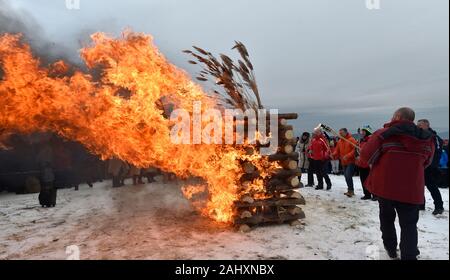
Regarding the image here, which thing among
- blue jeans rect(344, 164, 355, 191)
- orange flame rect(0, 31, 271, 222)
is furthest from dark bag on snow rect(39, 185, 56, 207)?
blue jeans rect(344, 164, 355, 191)

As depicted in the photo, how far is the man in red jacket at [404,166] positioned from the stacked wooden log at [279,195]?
2.16 m

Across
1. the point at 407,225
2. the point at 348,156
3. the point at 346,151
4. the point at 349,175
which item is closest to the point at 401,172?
the point at 407,225

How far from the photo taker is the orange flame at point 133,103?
21.5 ft

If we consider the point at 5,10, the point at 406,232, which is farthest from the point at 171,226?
the point at 5,10

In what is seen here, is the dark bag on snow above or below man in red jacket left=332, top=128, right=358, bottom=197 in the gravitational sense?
below

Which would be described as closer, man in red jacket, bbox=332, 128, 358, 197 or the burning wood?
the burning wood

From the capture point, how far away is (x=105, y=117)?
22.9ft

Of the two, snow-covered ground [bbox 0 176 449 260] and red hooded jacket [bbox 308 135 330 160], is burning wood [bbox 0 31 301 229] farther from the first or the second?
red hooded jacket [bbox 308 135 330 160]

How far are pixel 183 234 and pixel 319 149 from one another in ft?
20.5

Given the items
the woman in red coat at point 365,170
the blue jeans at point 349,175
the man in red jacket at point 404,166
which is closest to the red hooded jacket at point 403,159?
the man in red jacket at point 404,166

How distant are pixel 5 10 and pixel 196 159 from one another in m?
11.7

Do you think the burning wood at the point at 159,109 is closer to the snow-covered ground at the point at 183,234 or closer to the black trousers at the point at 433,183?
the snow-covered ground at the point at 183,234

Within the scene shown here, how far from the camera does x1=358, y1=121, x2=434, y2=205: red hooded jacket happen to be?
4457mm

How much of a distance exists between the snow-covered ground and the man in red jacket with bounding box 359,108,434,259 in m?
0.72
